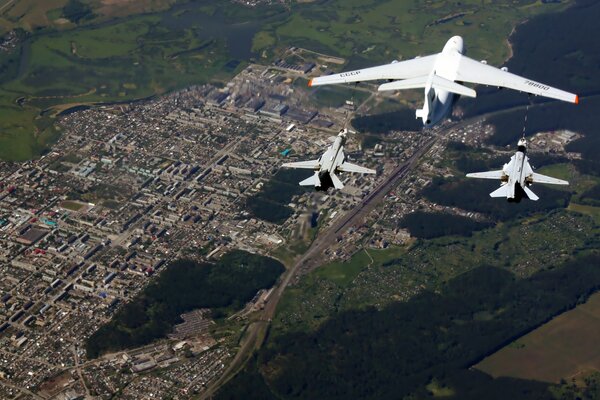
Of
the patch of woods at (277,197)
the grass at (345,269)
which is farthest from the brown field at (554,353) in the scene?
the patch of woods at (277,197)

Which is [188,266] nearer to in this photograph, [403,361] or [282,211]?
[282,211]

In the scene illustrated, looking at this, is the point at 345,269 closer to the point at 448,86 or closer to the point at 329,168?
the point at 448,86

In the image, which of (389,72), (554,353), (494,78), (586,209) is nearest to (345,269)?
(554,353)

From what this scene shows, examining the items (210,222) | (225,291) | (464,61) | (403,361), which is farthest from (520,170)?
(210,222)

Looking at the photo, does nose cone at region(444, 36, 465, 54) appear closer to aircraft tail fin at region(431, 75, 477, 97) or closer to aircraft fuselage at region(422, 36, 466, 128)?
aircraft fuselage at region(422, 36, 466, 128)

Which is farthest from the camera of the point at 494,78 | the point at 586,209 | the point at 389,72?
the point at 586,209

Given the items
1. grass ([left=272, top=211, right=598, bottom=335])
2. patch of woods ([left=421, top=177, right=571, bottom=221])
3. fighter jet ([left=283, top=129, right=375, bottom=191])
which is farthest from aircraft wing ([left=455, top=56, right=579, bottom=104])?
patch of woods ([left=421, top=177, right=571, bottom=221])
